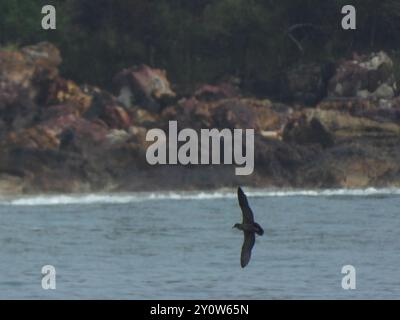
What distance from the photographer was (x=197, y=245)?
1609 inches

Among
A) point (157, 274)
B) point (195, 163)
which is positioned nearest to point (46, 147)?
point (195, 163)

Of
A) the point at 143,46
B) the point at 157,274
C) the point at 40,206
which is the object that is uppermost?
the point at 143,46

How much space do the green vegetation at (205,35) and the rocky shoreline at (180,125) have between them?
104 inches

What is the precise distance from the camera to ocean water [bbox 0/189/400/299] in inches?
1341

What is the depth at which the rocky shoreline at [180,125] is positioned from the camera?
55.4 meters

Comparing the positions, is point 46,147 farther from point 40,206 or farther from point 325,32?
point 325,32

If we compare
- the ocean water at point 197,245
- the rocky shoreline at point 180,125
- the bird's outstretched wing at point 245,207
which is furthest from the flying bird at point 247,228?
the rocky shoreline at point 180,125

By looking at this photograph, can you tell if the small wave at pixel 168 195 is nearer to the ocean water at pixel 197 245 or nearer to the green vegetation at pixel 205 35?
the ocean water at pixel 197 245

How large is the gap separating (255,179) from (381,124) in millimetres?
4981

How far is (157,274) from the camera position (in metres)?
36.2

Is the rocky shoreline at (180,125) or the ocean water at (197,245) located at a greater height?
the rocky shoreline at (180,125)

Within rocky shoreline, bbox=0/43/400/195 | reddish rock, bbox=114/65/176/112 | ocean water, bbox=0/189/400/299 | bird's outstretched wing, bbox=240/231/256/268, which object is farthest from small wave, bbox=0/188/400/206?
bird's outstretched wing, bbox=240/231/256/268

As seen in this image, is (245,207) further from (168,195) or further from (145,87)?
(145,87)

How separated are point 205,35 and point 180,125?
11.0 metres
